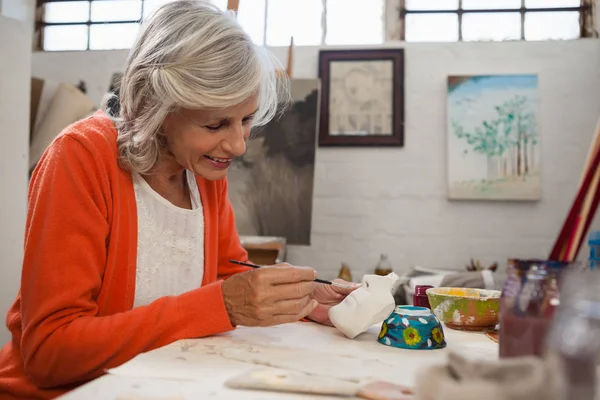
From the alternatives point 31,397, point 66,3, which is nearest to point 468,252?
point 31,397

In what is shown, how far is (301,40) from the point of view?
12.0 ft

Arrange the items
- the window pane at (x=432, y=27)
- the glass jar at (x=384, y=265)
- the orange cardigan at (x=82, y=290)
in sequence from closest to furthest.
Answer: the orange cardigan at (x=82, y=290)
the glass jar at (x=384, y=265)
the window pane at (x=432, y=27)

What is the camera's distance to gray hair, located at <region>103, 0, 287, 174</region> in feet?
3.96

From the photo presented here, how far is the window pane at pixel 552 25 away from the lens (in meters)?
3.47

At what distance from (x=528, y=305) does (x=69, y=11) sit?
3.94 m

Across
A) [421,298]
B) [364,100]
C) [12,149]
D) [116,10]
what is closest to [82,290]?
[421,298]

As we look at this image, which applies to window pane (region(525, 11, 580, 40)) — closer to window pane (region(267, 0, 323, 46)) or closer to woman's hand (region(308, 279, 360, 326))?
window pane (region(267, 0, 323, 46))

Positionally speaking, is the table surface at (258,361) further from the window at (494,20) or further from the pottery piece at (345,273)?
the window at (494,20)

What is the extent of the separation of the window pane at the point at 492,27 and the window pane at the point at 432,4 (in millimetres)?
130

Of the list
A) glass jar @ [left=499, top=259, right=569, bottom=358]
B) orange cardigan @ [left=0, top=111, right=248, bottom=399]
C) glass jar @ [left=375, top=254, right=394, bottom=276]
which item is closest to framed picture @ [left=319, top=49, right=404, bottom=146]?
glass jar @ [left=375, top=254, right=394, bottom=276]

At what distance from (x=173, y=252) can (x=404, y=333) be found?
57 cm

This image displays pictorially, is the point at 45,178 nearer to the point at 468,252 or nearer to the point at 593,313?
the point at 593,313

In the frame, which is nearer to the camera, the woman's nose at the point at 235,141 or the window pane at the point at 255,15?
the woman's nose at the point at 235,141

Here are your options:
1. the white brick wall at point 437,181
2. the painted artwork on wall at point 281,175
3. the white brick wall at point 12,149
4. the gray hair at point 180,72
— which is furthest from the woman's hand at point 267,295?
the white brick wall at point 437,181
